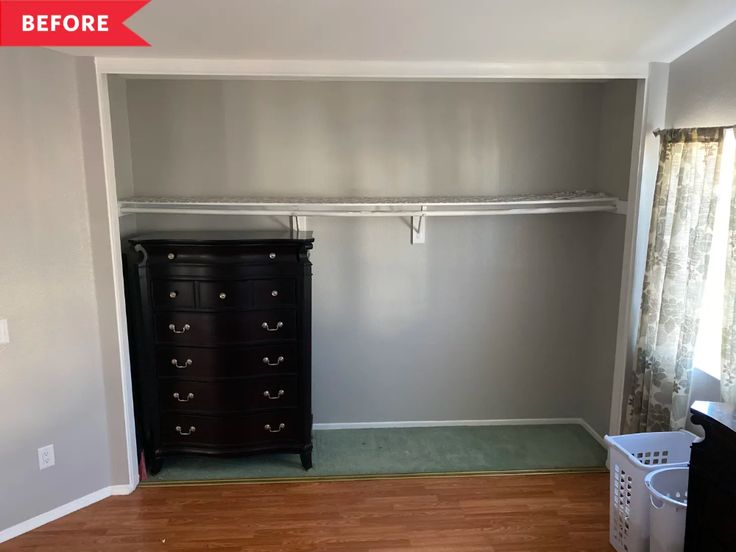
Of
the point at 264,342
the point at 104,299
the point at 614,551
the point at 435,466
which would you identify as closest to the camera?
the point at 614,551

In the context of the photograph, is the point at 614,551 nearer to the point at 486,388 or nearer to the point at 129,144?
the point at 486,388

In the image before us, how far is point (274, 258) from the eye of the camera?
300cm

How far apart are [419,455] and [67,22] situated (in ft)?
9.34

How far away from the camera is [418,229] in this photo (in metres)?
3.55

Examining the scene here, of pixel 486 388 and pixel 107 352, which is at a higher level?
pixel 107 352

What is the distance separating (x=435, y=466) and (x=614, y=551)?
3.41 feet

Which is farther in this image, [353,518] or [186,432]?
[186,432]

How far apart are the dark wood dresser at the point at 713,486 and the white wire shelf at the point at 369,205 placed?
4.85 ft

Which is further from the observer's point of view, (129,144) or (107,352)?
(129,144)

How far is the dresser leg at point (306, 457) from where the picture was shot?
3250 millimetres

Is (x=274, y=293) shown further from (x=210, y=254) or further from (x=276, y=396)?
(x=276, y=396)

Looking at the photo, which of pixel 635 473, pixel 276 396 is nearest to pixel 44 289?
pixel 276 396

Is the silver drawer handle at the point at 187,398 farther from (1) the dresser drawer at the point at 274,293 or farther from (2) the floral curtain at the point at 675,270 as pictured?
(2) the floral curtain at the point at 675,270

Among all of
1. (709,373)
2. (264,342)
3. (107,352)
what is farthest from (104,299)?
(709,373)
